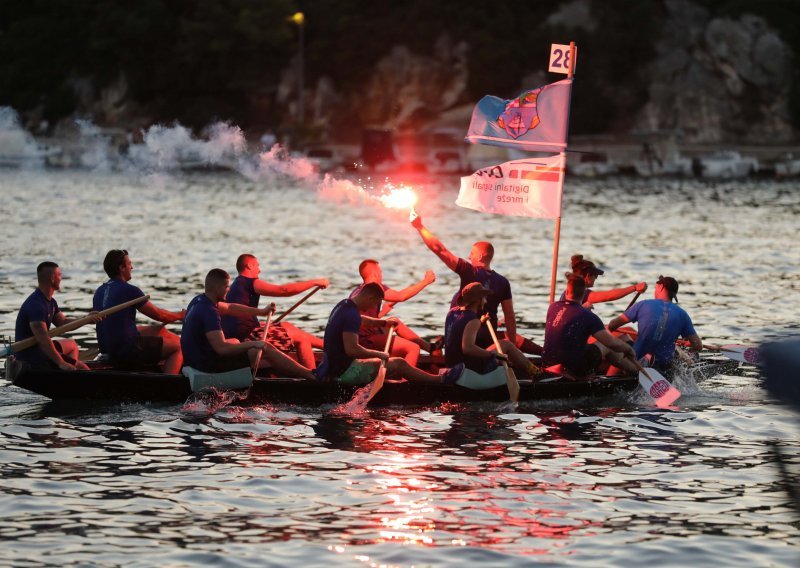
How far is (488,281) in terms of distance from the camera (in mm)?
20172

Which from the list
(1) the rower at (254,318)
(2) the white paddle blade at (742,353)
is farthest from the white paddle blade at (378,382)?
(2) the white paddle blade at (742,353)

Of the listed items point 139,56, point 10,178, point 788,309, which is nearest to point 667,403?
point 788,309

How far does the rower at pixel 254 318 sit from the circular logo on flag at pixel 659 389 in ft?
15.4

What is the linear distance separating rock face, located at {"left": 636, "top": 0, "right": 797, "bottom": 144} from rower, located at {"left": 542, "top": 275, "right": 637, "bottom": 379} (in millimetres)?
88678

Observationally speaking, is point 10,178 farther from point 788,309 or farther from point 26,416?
point 26,416

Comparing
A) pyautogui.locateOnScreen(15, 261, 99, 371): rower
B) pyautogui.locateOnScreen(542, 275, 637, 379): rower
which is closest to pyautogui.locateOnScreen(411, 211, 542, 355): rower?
pyautogui.locateOnScreen(542, 275, 637, 379): rower

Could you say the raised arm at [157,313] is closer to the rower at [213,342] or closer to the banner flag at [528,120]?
the rower at [213,342]

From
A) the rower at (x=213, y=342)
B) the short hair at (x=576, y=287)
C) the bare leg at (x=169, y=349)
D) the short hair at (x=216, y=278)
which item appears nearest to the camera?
the short hair at (x=216, y=278)

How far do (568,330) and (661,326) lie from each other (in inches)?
66.6

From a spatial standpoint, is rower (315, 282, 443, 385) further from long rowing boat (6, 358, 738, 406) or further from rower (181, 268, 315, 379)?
rower (181, 268, 315, 379)

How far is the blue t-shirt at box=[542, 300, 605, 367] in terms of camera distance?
64.5ft

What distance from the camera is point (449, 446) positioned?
17.5 metres

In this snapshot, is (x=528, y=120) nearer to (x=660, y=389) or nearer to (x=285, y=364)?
(x=660, y=389)

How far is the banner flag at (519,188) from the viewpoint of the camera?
21.5 metres
